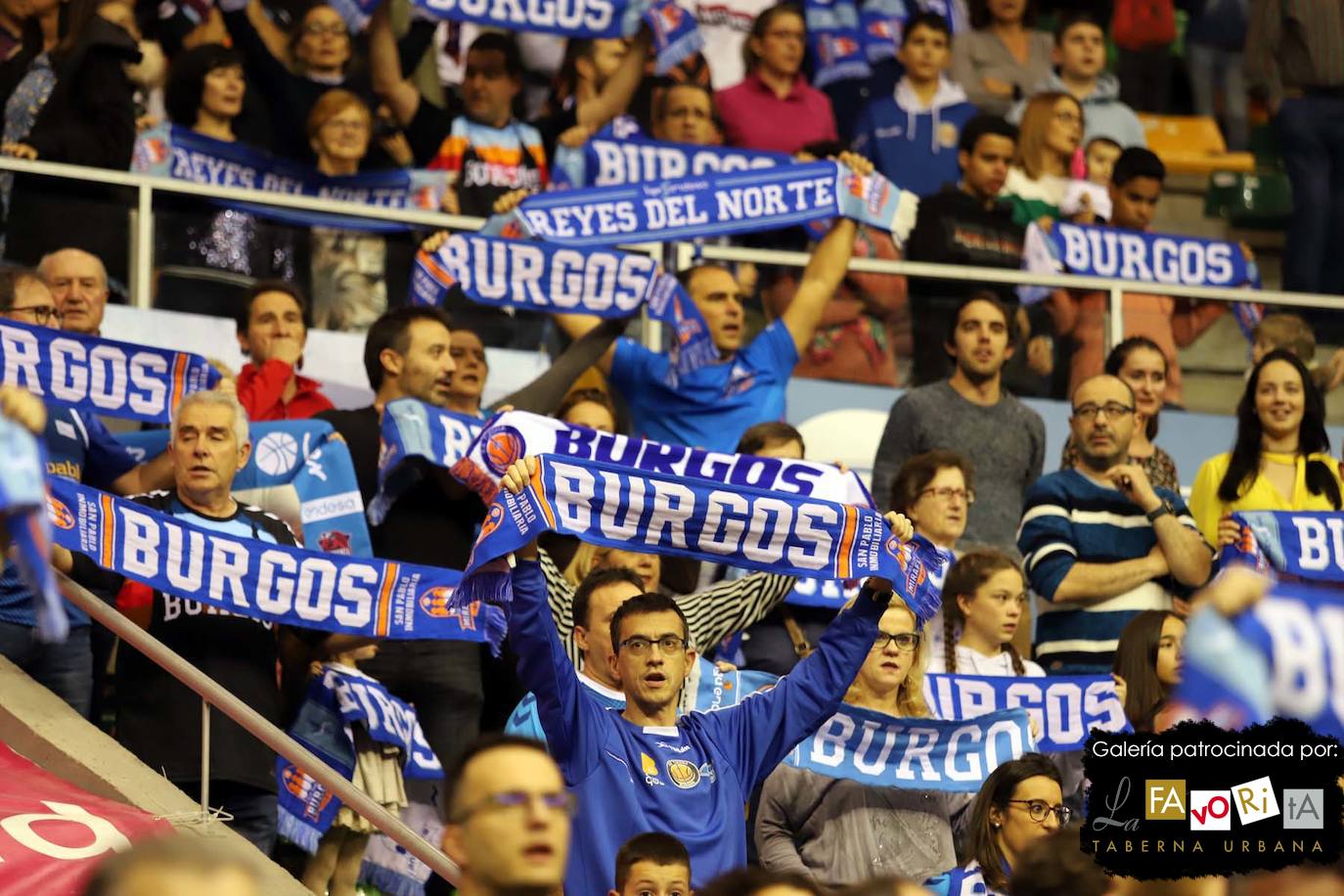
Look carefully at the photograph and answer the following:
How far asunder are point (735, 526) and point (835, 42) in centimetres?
651

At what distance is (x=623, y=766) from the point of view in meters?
6.51

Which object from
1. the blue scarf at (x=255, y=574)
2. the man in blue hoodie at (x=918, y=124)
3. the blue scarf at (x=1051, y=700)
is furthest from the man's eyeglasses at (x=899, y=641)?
the man in blue hoodie at (x=918, y=124)

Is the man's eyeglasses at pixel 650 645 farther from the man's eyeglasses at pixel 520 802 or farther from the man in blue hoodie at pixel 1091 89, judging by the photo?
the man in blue hoodie at pixel 1091 89

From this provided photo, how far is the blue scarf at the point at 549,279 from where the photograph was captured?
10.0 m

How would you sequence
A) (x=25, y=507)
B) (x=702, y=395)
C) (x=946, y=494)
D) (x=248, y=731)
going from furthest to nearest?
(x=702, y=395), (x=946, y=494), (x=248, y=731), (x=25, y=507)

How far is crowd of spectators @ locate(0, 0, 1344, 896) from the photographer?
22.0 ft

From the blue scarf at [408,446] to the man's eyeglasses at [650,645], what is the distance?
1.96 metres

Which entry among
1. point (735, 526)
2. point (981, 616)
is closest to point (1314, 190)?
point (981, 616)

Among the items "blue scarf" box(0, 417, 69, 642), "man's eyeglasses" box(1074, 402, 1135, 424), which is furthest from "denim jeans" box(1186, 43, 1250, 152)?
"blue scarf" box(0, 417, 69, 642)

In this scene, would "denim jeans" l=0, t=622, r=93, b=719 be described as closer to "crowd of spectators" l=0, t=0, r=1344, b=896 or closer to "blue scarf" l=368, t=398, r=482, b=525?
"crowd of spectators" l=0, t=0, r=1344, b=896

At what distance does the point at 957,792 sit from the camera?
777 cm

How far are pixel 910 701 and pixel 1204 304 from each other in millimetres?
4307

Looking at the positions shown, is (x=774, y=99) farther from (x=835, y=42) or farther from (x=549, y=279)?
(x=549, y=279)

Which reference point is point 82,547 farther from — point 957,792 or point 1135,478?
point 1135,478
